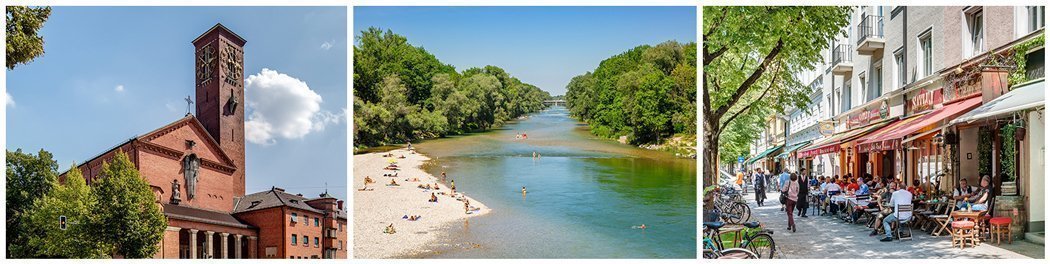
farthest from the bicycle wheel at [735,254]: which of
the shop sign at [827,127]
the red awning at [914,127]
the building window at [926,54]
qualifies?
the shop sign at [827,127]

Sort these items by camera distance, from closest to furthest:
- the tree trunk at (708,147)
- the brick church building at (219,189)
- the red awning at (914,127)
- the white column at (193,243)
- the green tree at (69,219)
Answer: the tree trunk at (708,147) → the red awning at (914,127) → the green tree at (69,219) → the brick church building at (219,189) → the white column at (193,243)

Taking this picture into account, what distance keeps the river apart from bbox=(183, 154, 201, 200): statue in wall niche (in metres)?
3.92

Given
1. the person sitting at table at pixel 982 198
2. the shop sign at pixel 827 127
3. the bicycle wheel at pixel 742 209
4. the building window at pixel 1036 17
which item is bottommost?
the bicycle wheel at pixel 742 209

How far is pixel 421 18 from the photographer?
8227mm

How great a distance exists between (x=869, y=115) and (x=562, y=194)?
457 inches

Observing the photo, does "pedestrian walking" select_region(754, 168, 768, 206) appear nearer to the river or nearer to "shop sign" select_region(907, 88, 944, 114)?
"shop sign" select_region(907, 88, 944, 114)

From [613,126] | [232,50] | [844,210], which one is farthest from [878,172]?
[232,50]

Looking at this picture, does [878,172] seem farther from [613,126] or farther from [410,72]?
[410,72]

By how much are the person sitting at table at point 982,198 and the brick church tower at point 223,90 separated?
8993 millimetres

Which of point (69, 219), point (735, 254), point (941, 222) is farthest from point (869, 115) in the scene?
point (69, 219)

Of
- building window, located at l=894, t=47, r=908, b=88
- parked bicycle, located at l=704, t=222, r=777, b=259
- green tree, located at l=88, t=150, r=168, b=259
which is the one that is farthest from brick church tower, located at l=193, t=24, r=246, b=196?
building window, located at l=894, t=47, r=908, b=88

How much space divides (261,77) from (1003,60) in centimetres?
986

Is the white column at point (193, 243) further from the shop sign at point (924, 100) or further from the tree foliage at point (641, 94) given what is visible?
the shop sign at point (924, 100)

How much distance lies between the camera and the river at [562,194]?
8.34 metres
